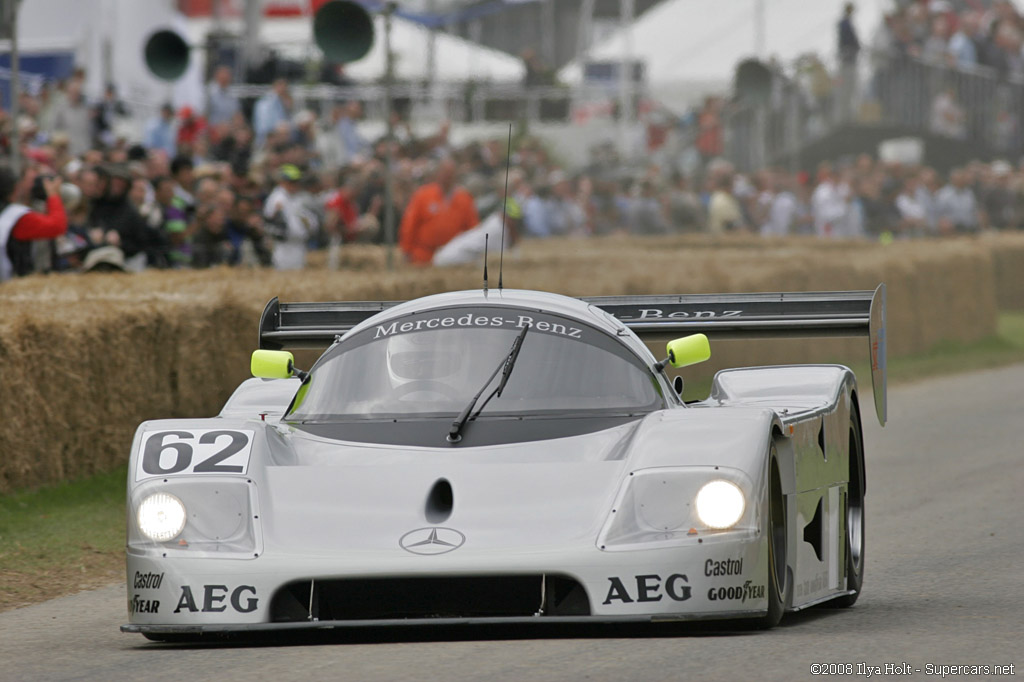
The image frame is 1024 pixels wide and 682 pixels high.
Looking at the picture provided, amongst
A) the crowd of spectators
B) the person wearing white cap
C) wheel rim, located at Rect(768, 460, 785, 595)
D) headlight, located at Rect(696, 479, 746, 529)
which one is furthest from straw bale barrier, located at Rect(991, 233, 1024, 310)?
headlight, located at Rect(696, 479, 746, 529)

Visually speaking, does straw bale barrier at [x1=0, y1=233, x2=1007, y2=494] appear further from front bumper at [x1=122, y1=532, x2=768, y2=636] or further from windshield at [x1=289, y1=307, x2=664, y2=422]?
front bumper at [x1=122, y1=532, x2=768, y2=636]

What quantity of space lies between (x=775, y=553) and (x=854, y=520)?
1.63 metres

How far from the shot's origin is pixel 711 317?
8.53 meters

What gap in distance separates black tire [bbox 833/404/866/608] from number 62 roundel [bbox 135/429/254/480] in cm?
252

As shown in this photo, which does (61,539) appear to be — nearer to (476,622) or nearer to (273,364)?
(273,364)

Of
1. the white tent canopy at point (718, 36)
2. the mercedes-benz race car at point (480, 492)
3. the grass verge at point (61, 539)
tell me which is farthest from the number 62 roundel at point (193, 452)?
the white tent canopy at point (718, 36)

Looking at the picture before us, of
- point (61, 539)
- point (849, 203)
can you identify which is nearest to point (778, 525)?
point (61, 539)

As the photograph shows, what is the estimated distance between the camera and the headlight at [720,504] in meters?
5.86

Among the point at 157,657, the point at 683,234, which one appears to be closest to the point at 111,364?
the point at 157,657

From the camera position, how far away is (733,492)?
5914mm

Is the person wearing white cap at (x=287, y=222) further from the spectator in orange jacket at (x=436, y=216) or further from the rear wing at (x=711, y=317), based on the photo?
the rear wing at (x=711, y=317)

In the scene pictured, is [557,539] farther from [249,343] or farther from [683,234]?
[683,234]

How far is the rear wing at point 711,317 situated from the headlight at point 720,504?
7.70ft

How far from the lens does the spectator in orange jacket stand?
20.0m
